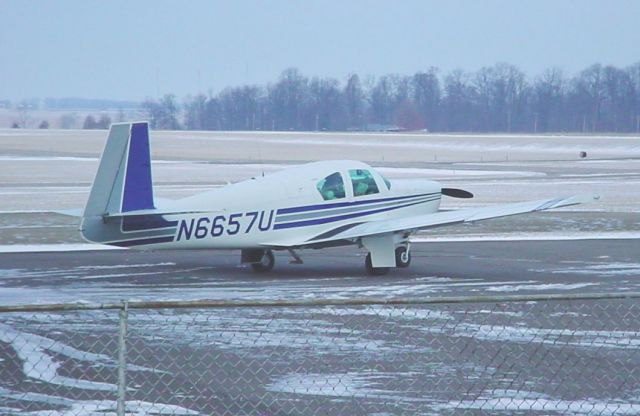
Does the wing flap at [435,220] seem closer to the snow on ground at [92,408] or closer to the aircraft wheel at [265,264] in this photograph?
the aircraft wheel at [265,264]

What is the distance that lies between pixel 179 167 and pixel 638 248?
36694 millimetres

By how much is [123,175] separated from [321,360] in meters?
6.97

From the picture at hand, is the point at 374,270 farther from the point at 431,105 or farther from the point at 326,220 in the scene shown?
the point at 431,105

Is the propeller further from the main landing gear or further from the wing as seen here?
the main landing gear

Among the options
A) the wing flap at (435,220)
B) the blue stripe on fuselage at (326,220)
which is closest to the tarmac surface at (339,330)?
the wing flap at (435,220)

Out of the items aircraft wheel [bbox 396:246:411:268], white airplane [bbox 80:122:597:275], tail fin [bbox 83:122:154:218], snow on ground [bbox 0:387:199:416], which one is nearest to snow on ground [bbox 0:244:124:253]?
white airplane [bbox 80:122:597:275]

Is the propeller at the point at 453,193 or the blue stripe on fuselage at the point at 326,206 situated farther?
the propeller at the point at 453,193

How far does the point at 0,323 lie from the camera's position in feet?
42.0

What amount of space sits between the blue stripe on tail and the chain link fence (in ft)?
10.1

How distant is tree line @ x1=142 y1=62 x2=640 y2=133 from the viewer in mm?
153625

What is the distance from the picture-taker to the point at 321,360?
1029 centimetres

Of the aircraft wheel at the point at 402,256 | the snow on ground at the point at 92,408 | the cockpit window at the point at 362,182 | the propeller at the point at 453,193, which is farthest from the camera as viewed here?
the propeller at the point at 453,193

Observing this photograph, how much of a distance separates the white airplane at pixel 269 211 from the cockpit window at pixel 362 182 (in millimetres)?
16

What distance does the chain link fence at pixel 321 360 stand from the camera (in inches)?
338
